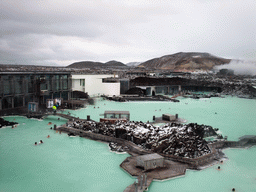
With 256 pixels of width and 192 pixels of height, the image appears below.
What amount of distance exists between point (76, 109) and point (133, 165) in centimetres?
1527

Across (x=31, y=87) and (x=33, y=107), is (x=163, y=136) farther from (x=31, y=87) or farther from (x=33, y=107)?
(x=31, y=87)

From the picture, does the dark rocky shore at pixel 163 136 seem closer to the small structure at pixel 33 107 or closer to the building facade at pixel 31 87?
the small structure at pixel 33 107

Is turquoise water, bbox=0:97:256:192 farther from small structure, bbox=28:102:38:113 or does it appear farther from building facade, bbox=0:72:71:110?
building facade, bbox=0:72:71:110

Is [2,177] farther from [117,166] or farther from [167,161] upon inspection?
[167,161]

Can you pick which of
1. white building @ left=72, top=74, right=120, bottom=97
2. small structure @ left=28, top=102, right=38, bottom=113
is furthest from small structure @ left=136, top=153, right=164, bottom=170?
white building @ left=72, top=74, right=120, bottom=97

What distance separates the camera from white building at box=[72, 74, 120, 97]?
3221 centimetres

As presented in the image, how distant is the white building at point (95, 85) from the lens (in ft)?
106

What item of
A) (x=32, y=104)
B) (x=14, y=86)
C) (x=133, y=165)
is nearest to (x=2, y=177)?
(x=133, y=165)

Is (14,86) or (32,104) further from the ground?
(14,86)

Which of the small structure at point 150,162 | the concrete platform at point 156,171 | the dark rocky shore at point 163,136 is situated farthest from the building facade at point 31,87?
the small structure at point 150,162

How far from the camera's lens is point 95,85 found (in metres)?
35.2

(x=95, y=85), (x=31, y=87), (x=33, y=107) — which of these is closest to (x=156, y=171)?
(x=33, y=107)

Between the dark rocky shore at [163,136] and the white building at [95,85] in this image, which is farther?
the white building at [95,85]

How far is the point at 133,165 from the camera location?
991 centimetres
